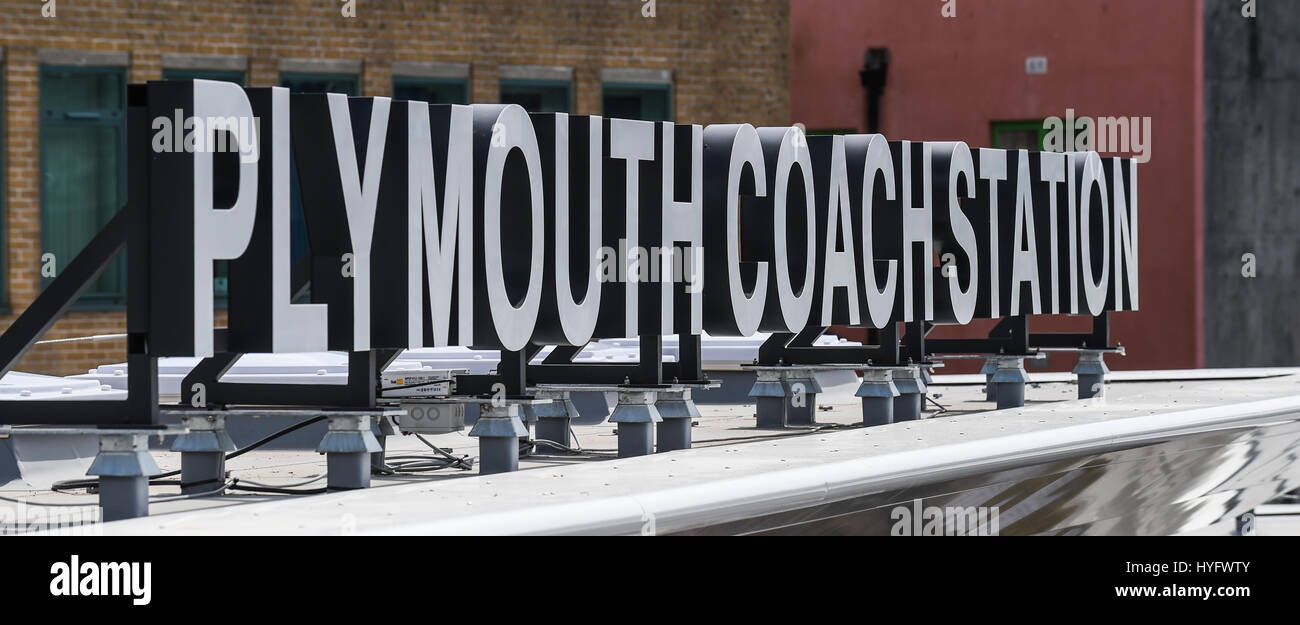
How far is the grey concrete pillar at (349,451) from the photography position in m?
7.09

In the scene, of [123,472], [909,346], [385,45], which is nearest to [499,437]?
[123,472]

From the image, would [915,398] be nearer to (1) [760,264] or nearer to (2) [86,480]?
(1) [760,264]

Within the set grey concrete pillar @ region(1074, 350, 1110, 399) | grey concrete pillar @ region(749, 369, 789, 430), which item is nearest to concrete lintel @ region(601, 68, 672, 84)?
grey concrete pillar @ region(1074, 350, 1110, 399)

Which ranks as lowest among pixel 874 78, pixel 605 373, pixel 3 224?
pixel 605 373

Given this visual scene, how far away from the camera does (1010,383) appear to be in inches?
445

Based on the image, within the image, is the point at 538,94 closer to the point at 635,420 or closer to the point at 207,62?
the point at 207,62

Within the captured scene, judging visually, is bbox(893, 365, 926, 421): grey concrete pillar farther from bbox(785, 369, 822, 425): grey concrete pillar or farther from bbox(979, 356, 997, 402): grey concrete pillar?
bbox(979, 356, 997, 402): grey concrete pillar

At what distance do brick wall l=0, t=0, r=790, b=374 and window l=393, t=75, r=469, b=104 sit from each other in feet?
0.50

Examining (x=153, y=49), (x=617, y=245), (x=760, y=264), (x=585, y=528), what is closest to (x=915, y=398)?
(x=760, y=264)

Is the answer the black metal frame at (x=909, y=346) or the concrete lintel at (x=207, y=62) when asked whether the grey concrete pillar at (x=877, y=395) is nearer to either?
the black metal frame at (x=909, y=346)

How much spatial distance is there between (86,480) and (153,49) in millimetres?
8844

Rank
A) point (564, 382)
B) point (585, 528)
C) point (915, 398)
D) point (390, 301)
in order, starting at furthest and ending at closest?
point (915, 398) → point (564, 382) → point (390, 301) → point (585, 528)

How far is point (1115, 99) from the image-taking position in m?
18.2

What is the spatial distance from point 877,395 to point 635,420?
7.34 ft
